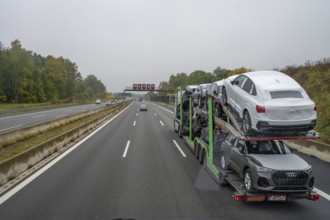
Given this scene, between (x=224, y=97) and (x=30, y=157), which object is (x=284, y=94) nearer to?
(x=224, y=97)

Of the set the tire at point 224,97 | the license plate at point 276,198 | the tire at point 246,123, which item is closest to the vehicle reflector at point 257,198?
the license plate at point 276,198

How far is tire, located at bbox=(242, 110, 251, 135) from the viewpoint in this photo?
28.9ft

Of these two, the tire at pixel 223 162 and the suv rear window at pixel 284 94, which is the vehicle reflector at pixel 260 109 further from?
the tire at pixel 223 162

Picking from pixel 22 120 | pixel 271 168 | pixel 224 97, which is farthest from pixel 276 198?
pixel 22 120

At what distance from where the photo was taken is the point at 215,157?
11258mm

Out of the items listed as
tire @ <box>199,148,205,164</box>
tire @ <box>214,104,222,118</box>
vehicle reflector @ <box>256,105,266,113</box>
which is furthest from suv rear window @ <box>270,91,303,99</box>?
tire @ <box>199,148,205,164</box>

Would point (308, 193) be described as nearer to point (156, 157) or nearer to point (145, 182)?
point (145, 182)

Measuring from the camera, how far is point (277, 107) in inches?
316

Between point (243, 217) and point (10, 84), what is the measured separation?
94543 millimetres

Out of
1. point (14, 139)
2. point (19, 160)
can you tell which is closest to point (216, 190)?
point (19, 160)

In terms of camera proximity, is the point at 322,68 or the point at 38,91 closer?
the point at 322,68

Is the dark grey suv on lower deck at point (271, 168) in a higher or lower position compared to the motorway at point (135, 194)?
higher

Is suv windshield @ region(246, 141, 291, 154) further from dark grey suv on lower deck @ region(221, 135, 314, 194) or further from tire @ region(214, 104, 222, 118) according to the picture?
tire @ region(214, 104, 222, 118)

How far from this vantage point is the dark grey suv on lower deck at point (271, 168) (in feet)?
26.3
